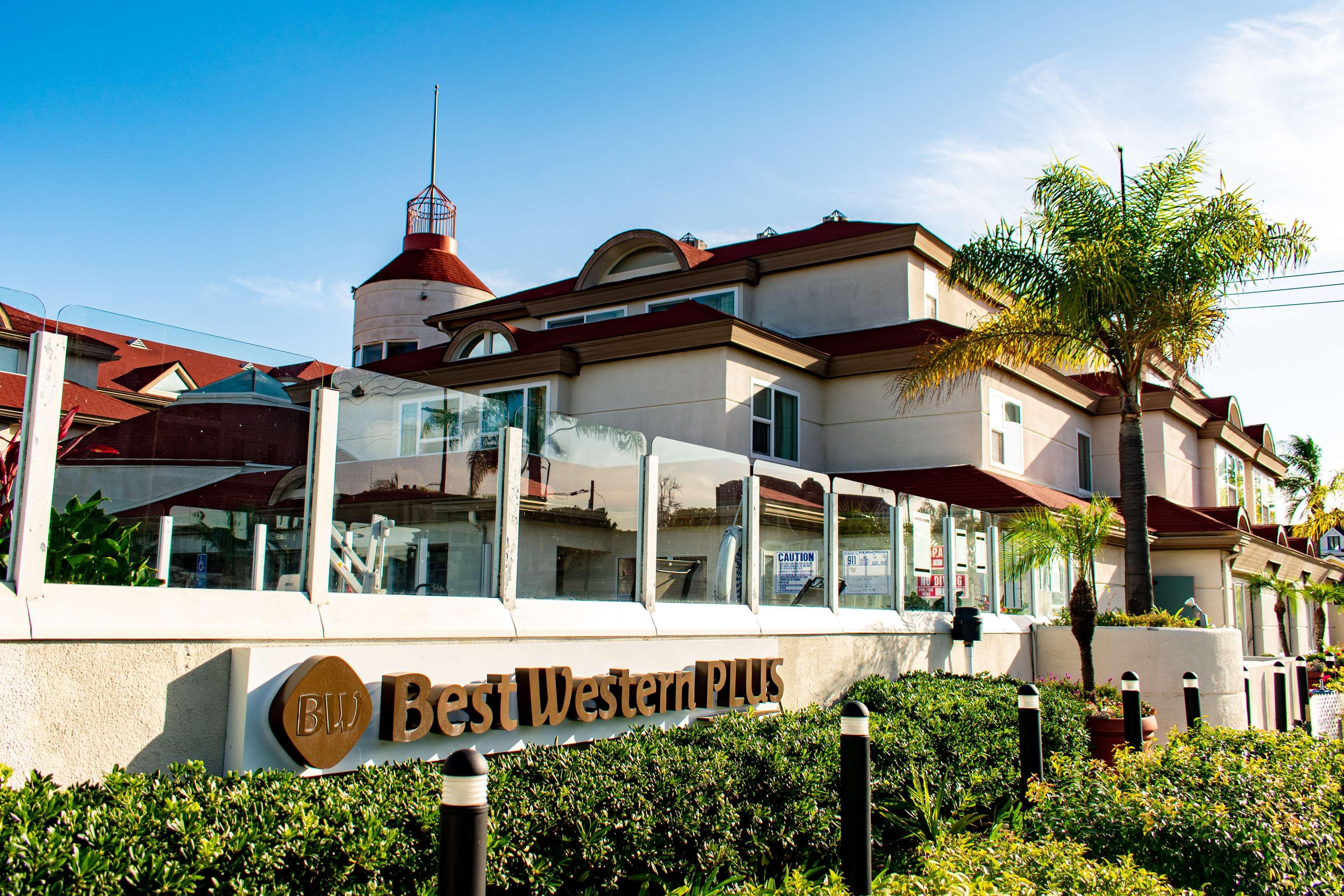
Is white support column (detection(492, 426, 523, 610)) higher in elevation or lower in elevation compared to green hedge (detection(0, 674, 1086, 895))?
higher

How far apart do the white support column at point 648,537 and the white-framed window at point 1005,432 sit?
1485cm

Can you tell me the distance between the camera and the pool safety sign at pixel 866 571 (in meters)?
12.3

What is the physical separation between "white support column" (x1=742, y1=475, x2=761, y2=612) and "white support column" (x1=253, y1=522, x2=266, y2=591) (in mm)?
5214

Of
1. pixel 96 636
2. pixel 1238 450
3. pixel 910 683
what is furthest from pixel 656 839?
pixel 1238 450

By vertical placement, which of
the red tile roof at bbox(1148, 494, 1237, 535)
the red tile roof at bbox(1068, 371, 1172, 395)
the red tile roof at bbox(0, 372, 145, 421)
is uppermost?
the red tile roof at bbox(1068, 371, 1172, 395)

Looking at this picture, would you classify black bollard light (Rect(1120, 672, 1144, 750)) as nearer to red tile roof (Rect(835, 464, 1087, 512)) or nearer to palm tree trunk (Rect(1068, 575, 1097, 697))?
palm tree trunk (Rect(1068, 575, 1097, 697))

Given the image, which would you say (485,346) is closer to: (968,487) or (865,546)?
(968,487)

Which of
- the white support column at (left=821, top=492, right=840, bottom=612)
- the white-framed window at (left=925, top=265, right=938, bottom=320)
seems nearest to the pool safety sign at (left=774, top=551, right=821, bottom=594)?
the white support column at (left=821, top=492, right=840, bottom=612)

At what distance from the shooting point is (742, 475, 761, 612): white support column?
10422mm

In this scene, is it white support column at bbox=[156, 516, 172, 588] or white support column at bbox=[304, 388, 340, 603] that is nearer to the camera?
white support column at bbox=[156, 516, 172, 588]

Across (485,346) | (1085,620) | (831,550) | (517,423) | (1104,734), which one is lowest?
(1104,734)

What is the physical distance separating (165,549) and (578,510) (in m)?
3.23

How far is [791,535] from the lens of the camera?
11367mm

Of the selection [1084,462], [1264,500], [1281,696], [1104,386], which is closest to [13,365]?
[1281,696]
